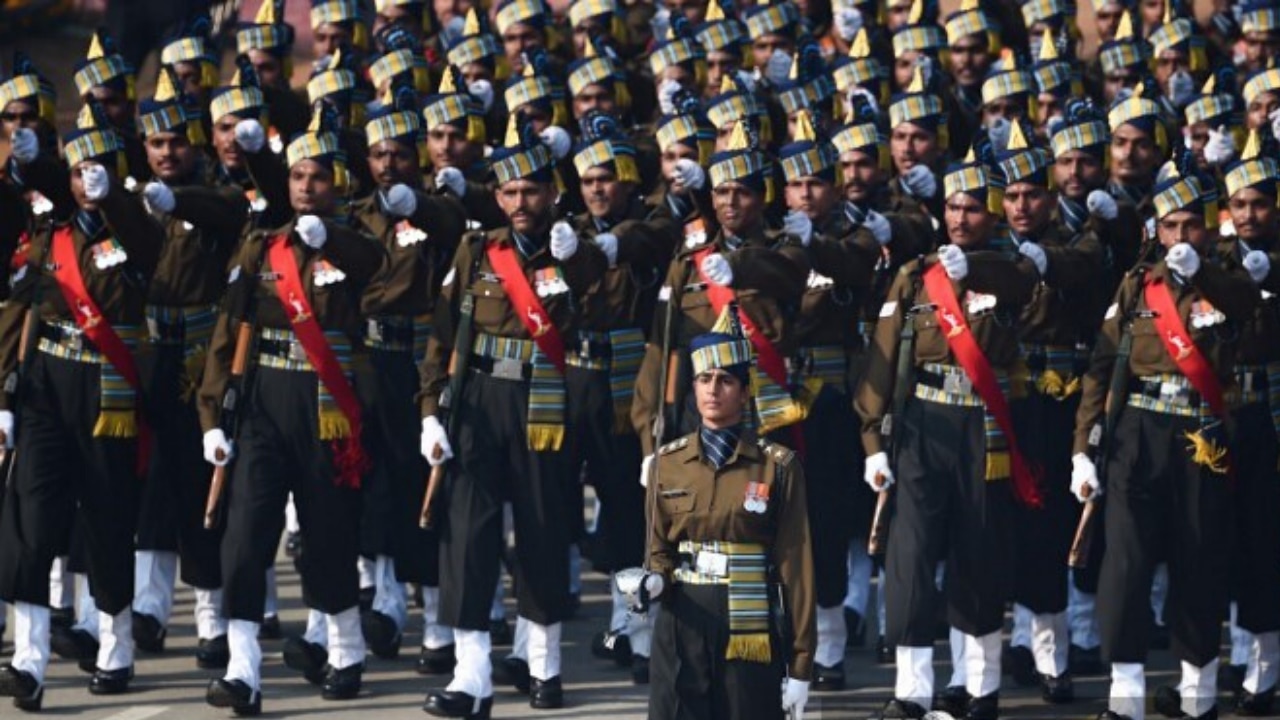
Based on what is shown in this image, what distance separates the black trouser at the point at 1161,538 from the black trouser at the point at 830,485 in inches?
63.0

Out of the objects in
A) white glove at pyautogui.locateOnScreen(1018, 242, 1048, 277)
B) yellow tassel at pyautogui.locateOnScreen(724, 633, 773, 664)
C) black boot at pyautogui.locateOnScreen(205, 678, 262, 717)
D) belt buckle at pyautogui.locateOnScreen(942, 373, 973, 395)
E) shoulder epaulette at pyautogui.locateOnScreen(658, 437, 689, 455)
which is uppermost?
white glove at pyautogui.locateOnScreen(1018, 242, 1048, 277)

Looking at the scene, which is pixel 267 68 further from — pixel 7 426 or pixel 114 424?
pixel 7 426

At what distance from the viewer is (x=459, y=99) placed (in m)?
19.2

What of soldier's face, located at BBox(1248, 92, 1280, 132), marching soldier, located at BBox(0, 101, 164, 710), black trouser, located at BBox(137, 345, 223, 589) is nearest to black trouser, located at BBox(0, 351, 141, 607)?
marching soldier, located at BBox(0, 101, 164, 710)

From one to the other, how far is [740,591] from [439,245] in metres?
4.47

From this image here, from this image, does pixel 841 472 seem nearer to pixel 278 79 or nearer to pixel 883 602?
pixel 883 602

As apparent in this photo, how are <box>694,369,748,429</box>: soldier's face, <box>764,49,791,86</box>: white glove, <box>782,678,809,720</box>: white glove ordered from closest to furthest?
<box>782,678,809,720</box>: white glove < <box>694,369,748,429</box>: soldier's face < <box>764,49,791,86</box>: white glove

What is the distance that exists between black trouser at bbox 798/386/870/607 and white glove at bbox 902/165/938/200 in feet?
3.94

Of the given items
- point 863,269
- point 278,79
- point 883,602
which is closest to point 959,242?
point 863,269

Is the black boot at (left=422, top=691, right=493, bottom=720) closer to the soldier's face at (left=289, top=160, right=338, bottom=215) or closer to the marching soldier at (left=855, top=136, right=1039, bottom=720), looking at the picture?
the marching soldier at (left=855, top=136, right=1039, bottom=720)

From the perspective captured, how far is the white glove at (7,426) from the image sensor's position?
17.8 meters

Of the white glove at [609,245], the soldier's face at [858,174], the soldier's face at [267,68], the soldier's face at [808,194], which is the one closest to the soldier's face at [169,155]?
the white glove at [609,245]

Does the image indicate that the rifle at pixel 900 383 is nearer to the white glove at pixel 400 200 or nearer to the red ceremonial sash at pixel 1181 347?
the red ceremonial sash at pixel 1181 347

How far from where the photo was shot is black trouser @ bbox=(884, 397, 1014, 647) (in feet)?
57.0
